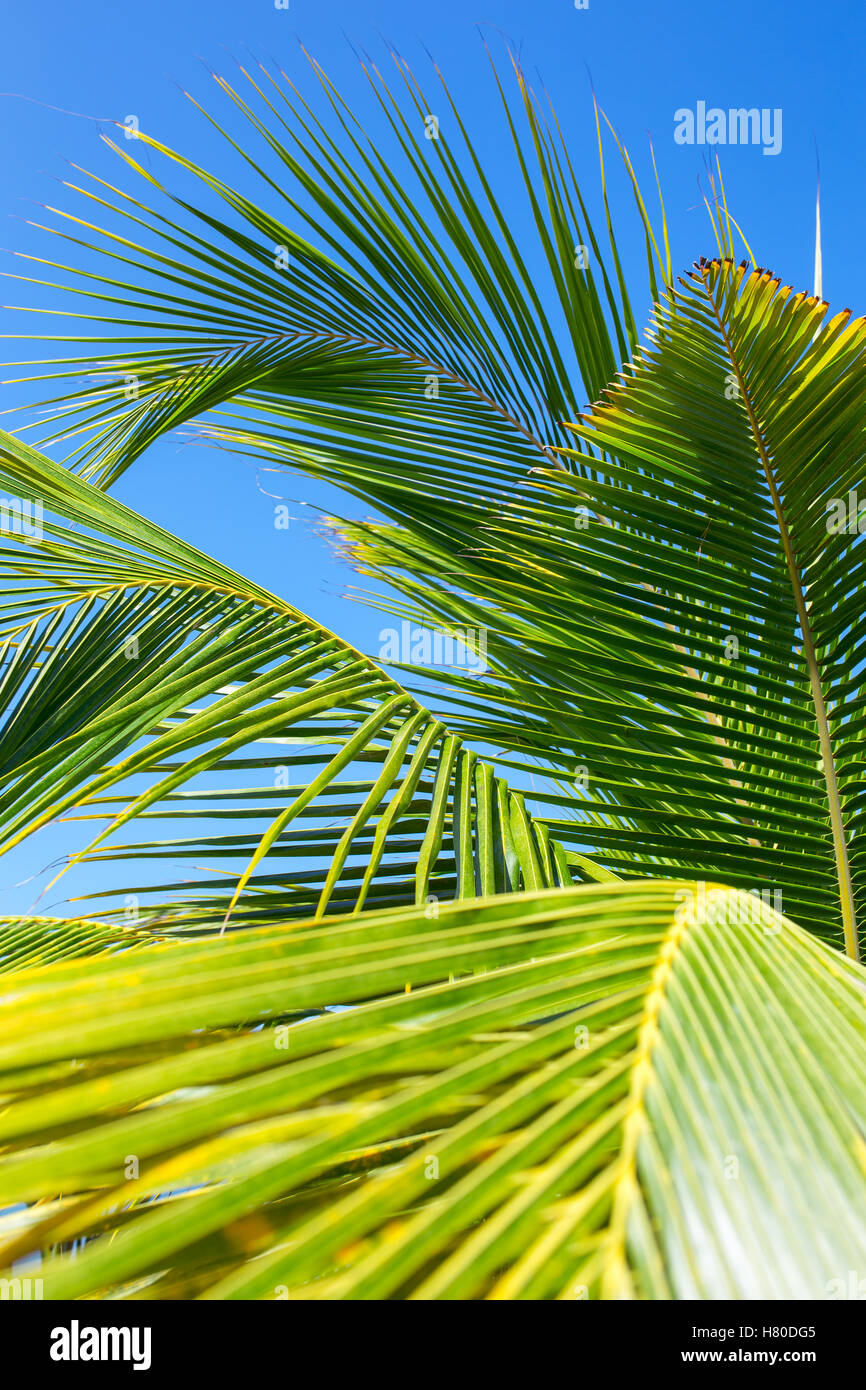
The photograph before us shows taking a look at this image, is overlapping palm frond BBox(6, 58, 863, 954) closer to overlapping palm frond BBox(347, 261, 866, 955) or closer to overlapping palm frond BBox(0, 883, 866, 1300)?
overlapping palm frond BBox(347, 261, 866, 955)

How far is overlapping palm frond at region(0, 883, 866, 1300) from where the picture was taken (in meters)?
0.33

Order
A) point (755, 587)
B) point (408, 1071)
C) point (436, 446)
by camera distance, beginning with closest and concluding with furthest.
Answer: point (408, 1071) → point (755, 587) → point (436, 446)

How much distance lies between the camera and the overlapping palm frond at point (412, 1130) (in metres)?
0.33

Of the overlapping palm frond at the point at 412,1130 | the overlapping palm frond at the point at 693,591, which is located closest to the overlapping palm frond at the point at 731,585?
the overlapping palm frond at the point at 693,591

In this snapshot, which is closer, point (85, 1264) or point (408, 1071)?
point (85, 1264)

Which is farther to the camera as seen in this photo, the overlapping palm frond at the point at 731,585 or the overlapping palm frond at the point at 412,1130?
the overlapping palm frond at the point at 731,585

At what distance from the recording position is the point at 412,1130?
0.41 metres

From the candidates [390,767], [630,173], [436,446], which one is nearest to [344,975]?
[390,767]

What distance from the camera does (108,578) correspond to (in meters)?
1.15

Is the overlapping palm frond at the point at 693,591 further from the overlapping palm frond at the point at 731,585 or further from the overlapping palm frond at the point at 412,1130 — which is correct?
the overlapping palm frond at the point at 412,1130

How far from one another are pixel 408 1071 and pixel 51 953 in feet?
4.44

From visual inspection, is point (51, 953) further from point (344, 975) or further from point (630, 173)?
point (630, 173)

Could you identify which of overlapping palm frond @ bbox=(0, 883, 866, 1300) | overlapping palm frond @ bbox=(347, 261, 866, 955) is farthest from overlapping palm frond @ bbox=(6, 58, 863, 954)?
overlapping palm frond @ bbox=(0, 883, 866, 1300)

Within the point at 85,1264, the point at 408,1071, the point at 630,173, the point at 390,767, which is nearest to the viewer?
the point at 85,1264
